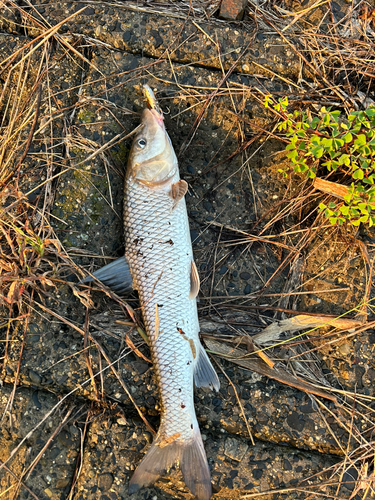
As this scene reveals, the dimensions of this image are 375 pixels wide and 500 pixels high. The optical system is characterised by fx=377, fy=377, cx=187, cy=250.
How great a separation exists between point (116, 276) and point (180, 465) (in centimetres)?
146

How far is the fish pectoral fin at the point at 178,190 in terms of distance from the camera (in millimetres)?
2877

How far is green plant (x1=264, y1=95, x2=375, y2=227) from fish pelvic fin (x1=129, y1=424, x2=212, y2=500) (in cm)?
200

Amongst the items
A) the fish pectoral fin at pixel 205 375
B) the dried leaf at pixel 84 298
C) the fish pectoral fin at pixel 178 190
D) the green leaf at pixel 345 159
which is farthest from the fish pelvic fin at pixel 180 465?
the green leaf at pixel 345 159

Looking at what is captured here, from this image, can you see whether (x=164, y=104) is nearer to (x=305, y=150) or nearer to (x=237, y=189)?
(x=237, y=189)

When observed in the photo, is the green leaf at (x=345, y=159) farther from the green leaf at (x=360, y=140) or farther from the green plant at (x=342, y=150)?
the green leaf at (x=360, y=140)

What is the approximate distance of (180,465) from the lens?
2727 millimetres

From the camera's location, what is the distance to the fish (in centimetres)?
273

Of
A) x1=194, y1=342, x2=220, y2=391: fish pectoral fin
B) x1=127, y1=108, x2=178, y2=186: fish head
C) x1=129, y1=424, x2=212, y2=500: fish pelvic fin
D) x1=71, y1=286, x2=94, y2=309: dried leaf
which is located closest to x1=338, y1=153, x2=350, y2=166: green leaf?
x1=127, y1=108, x2=178, y2=186: fish head

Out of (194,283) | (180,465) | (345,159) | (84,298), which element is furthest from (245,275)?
(180,465)

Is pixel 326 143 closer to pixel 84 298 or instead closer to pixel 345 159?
pixel 345 159

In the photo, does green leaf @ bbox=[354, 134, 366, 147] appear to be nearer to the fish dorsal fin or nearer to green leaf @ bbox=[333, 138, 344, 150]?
green leaf @ bbox=[333, 138, 344, 150]

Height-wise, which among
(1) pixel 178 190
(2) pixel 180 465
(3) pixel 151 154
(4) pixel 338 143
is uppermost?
(4) pixel 338 143

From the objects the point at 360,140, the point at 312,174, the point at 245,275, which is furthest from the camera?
the point at 245,275

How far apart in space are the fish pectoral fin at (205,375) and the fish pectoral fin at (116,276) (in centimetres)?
77
